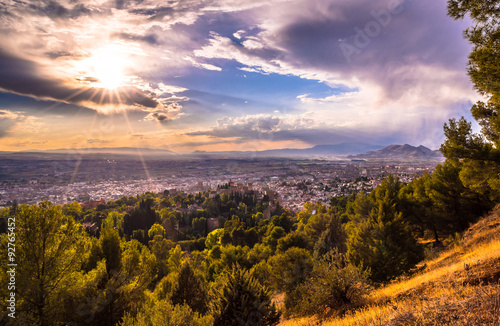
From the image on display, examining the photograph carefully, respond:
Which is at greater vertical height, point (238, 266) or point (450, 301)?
point (450, 301)

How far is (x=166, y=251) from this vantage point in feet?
92.8

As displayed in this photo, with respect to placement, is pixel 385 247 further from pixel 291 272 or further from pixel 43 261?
pixel 43 261

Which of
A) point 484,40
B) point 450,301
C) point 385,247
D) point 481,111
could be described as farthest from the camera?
point 385,247

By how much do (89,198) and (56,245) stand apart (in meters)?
70.5

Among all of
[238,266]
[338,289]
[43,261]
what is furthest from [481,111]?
[43,261]

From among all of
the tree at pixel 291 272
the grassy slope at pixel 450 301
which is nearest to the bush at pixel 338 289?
the grassy slope at pixel 450 301

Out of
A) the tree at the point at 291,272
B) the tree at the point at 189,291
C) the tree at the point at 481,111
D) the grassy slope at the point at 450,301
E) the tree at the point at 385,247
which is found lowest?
the tree at the point at 291,272

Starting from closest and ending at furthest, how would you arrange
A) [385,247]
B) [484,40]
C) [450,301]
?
[450,301], [484,40], [385,247]

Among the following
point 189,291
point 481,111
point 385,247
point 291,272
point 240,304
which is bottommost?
point 291,272

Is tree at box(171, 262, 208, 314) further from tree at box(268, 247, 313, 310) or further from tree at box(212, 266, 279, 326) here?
tree at box(268, 247, 313, 310)

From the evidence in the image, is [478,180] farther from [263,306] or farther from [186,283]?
[186,283]

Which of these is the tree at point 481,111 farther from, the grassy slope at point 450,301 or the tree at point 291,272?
the tree at point 291,272

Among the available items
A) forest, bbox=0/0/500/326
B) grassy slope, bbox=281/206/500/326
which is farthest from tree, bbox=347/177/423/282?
grassy slope, bbox=281/206/500/326

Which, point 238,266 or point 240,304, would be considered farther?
point 238,266
